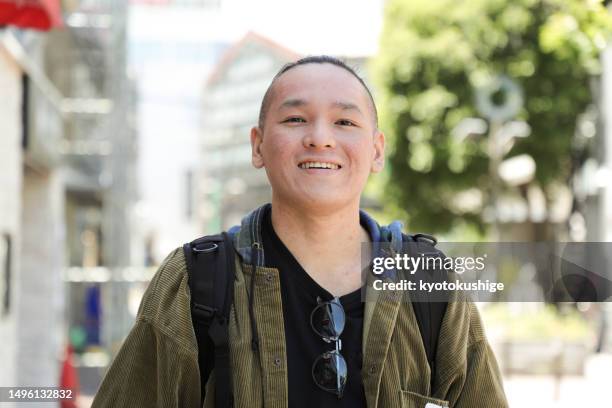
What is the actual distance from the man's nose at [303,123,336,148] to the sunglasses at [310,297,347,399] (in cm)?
34

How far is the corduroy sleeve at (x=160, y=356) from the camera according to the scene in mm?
2105

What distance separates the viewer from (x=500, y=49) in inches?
778

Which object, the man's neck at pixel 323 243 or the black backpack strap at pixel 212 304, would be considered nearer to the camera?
the black backpack strap at pixel 212 304

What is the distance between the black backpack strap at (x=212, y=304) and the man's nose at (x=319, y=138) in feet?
0.98

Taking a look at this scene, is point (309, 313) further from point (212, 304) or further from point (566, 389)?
point (566, 389)

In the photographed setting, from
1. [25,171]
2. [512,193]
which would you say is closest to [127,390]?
[25,171]

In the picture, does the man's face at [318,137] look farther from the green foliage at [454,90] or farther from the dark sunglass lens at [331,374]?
the green foliage at [454,90]

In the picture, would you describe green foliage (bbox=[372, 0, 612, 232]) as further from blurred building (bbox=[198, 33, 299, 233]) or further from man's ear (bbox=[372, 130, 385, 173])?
man's ear (bbox=[372, 130, 385, 173])

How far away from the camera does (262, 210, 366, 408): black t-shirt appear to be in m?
2.11

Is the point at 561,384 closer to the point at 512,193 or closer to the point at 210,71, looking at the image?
the point at 210,71

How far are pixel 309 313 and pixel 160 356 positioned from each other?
34 centimetres

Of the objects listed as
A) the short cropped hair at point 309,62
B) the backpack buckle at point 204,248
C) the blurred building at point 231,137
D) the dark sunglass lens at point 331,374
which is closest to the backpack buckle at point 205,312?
the backpack buckle at point 204,248

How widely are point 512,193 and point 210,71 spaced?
13403 millimetres

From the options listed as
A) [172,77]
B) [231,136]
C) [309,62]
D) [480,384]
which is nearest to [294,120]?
[309,62]
